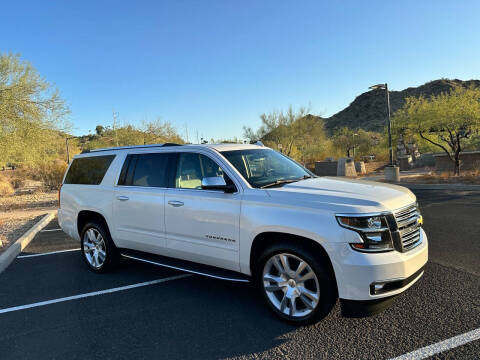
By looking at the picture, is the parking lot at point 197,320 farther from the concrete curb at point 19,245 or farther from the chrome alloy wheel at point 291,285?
the concrete curb at point 19,245

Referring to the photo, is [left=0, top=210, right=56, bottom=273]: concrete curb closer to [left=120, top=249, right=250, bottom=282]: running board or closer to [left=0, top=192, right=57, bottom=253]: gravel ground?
[left=0, top=192, right=57, bottom=253]: gravel ground

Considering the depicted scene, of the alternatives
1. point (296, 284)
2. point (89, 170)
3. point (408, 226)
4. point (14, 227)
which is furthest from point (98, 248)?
point (14, 227)

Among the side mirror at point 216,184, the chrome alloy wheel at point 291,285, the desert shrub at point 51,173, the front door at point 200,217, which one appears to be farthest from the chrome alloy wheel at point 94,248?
the desert shrub at point 51,173

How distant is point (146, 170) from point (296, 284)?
8.60 ft

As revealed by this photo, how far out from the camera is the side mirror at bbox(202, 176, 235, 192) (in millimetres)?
3729

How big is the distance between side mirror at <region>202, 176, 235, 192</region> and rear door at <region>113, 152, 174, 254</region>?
3.03 feet

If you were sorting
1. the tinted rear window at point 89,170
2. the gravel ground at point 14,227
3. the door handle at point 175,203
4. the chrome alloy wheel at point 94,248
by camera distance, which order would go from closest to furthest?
1. the door handle at point 175,203
2. the chrome alloy wheel at point 94,248
3. the tinted rear window at point 89,170
4. the gravel ground at point 14,227

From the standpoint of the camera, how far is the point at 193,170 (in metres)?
4.42

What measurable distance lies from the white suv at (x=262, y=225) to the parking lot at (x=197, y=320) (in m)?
0.33

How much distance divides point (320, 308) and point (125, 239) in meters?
2.95

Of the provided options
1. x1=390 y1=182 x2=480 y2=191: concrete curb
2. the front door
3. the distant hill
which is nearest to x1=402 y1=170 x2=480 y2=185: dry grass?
x1=390 y1=182 x2=480 y2=191: concrete curb

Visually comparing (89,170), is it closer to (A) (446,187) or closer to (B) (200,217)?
(B) (200,217)

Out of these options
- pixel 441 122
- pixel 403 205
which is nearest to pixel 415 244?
pixel 403 205

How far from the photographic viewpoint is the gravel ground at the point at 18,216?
8289mm
